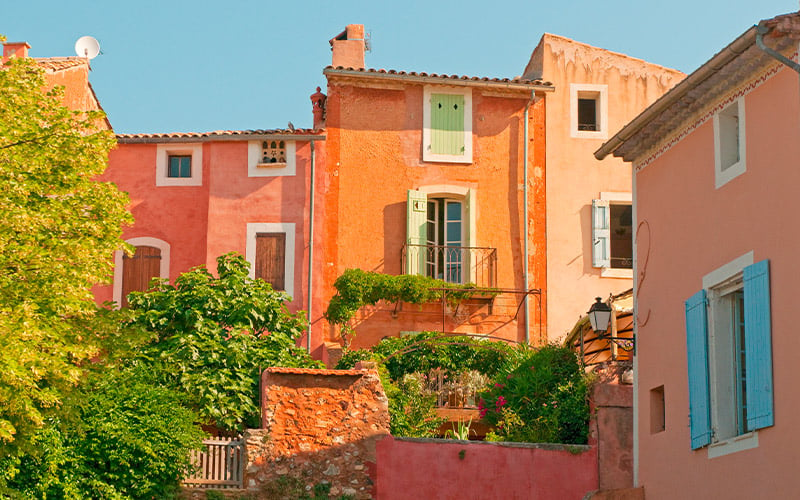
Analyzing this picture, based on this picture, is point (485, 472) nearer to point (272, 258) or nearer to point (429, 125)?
point (272, 258)

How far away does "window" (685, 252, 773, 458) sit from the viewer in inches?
521

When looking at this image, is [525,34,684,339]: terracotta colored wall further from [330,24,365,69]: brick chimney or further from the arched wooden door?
the arched wooden door

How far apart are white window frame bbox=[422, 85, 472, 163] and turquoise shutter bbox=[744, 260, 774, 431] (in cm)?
1371

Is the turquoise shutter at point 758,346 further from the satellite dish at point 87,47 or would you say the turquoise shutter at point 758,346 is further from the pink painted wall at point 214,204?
the satellite dish at point 87,47

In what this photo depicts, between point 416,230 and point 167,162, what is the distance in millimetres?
5835

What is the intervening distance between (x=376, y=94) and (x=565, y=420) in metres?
10.4

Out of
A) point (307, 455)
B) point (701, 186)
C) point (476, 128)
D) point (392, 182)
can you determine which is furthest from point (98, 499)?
point (476, 128)

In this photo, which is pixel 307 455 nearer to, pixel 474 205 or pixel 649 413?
pixel 649 413

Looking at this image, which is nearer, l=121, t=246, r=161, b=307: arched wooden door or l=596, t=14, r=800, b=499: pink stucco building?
l=596, t=14, r=800, b=499: pink stucco building

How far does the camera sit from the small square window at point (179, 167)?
88.4 feet

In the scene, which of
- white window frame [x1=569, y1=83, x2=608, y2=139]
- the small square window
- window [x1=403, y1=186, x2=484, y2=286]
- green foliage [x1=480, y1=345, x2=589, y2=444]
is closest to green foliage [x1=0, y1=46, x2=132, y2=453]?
green foliage [x1=480, y1=345, x2=589, y2=444]

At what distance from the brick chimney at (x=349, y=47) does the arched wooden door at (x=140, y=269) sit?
5906mm

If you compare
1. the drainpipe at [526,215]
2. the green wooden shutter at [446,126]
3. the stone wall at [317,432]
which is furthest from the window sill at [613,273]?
the stone wall at [317,432]

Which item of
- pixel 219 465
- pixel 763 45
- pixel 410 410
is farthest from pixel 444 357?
pixel 763 45
